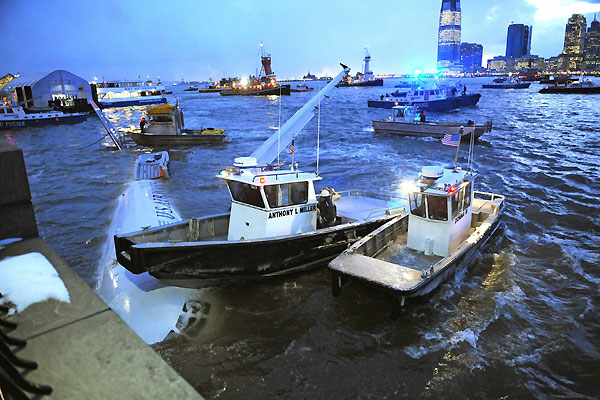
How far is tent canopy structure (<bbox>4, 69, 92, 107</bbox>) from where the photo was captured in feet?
233

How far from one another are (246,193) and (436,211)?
5742 mm

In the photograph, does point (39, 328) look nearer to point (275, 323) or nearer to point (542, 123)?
point (275, 323)

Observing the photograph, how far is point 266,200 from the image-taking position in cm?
1178

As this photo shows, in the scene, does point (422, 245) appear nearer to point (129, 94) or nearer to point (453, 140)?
point (453, 140)

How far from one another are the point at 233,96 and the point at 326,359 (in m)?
157

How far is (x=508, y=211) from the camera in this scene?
65.8 feet

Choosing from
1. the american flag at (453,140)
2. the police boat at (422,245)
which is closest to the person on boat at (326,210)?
the police boat at (422,245)

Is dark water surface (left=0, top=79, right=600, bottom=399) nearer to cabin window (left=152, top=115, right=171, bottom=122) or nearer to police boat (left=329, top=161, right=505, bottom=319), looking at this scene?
police boat (left=329, top=161, right=505, bottom=319)

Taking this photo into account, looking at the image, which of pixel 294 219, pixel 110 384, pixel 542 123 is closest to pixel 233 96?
pixel 542 123

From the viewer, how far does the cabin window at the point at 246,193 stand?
1179 centimetres

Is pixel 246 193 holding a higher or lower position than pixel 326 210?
higher

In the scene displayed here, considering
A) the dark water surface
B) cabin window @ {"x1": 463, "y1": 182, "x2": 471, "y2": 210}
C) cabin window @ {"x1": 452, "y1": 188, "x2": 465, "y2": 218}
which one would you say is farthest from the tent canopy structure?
cabin window @ {"x1": 452, "y1": 188, "x2": 465, "y2": 218}

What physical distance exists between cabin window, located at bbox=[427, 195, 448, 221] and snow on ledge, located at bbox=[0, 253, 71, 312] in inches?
400

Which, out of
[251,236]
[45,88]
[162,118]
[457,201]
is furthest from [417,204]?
[45,88]
